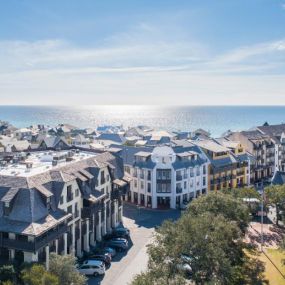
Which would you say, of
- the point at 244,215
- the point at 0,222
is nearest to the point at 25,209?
the point at 0,222

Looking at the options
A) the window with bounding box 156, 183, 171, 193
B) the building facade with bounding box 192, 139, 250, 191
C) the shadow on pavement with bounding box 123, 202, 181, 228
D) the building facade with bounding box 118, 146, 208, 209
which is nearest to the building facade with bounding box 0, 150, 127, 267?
the shadow on pavement with bounding box 123, 202, 181, 228

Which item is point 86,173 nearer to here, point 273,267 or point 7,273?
point 7,273

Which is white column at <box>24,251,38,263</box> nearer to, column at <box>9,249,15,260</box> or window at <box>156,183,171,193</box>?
column at <box>9,249,15,260</box>

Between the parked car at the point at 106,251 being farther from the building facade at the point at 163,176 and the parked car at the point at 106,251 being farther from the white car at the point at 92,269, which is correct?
the building facade at the point at 163,176

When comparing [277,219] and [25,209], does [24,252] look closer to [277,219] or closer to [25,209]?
[25,209]

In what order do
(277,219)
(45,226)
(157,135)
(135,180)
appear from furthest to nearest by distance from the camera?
(157,135) → (135,180) → (277,219) → (45,226)

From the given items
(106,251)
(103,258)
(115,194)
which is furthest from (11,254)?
(115,194)
